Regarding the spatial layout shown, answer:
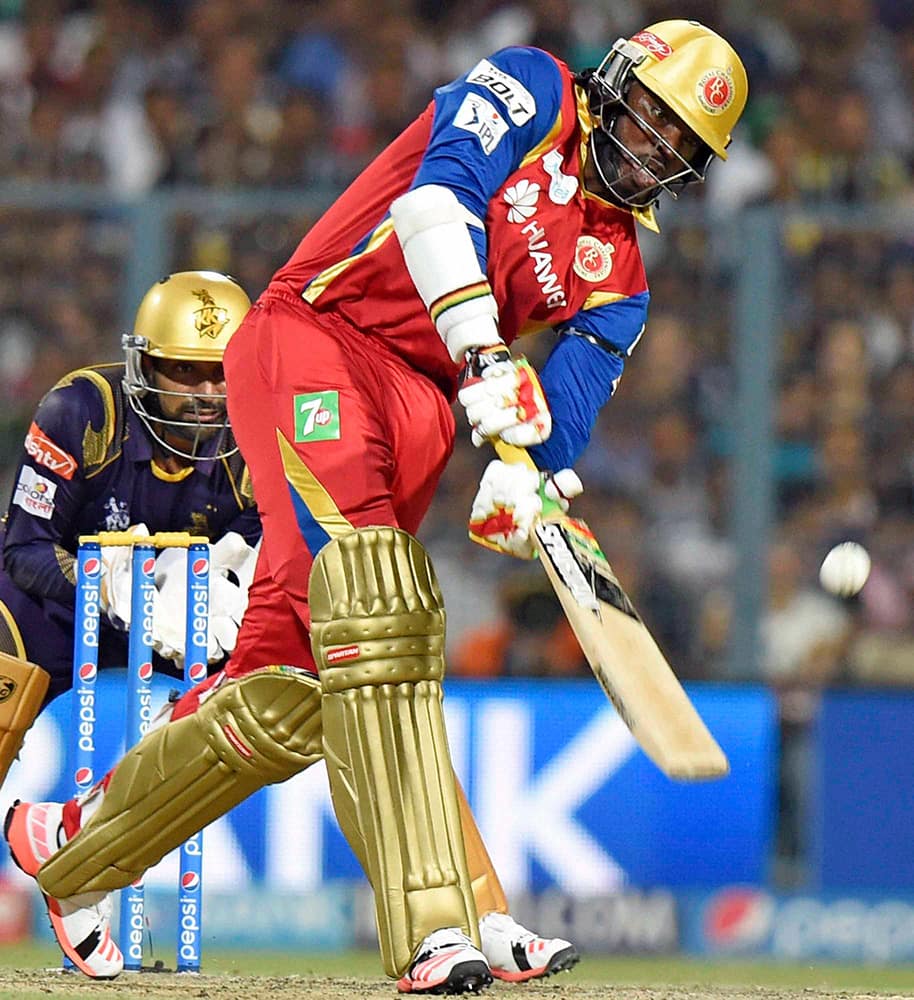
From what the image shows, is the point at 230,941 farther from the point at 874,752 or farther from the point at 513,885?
the point at 874,752

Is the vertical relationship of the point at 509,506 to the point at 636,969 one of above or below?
above

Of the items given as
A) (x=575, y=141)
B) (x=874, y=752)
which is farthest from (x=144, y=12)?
(x=575, y=141)

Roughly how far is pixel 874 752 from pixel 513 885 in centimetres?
138

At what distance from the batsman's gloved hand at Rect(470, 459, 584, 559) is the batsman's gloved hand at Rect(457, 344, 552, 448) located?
59mm

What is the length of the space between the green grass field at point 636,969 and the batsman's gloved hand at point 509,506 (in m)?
1.98

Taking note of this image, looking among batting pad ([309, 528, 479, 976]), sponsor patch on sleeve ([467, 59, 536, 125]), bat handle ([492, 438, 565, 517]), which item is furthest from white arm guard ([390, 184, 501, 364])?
batting pad ([309, 528, 479, 976])

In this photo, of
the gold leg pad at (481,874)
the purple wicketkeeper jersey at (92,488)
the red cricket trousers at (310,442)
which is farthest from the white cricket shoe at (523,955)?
the purple wicketkeeper jersey at (92,488)

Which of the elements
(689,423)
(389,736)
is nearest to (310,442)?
(389,736)

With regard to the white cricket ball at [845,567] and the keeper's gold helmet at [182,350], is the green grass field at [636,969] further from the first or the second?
the white cricket ball at [845,567]

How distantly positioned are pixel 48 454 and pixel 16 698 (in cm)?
61

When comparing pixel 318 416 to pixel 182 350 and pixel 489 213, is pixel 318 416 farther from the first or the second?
pixel 182 350

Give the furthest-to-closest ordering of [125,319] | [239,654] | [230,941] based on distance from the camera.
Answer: [125,319] < [230,941] < [239,654]

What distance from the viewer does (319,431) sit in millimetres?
3883

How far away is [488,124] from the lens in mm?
3984
